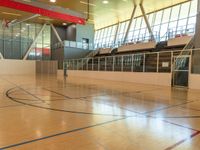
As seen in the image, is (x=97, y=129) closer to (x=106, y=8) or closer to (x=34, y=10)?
(x=34, y=10)

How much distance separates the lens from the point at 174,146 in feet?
7.97

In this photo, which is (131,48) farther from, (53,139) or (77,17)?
(53,139)

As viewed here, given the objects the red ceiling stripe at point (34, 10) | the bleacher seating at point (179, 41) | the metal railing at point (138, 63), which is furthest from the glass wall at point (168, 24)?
the red ceiling stripe at point (34, 10)

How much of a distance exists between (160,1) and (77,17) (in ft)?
35.7

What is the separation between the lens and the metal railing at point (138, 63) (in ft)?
39.1

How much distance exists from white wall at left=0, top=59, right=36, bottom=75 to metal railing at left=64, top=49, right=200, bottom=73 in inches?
443

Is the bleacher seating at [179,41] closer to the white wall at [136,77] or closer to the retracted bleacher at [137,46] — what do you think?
the retracted bleacher at [137,46]

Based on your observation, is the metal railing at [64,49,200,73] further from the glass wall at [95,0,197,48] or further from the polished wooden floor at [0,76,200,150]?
the polished wooden floor at [0,76,200,150]

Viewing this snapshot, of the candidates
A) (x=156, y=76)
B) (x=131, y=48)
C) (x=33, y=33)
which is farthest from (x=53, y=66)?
(x=156, y=76)

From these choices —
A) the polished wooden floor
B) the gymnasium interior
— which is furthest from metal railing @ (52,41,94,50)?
the polished wooden floor

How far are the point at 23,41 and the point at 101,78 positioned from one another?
1669 centimetres

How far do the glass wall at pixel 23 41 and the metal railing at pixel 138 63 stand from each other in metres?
12.0

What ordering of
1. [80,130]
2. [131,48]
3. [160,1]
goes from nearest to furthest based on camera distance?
[80,130] → [160,1] → [131,48]

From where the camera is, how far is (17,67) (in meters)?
27.5
